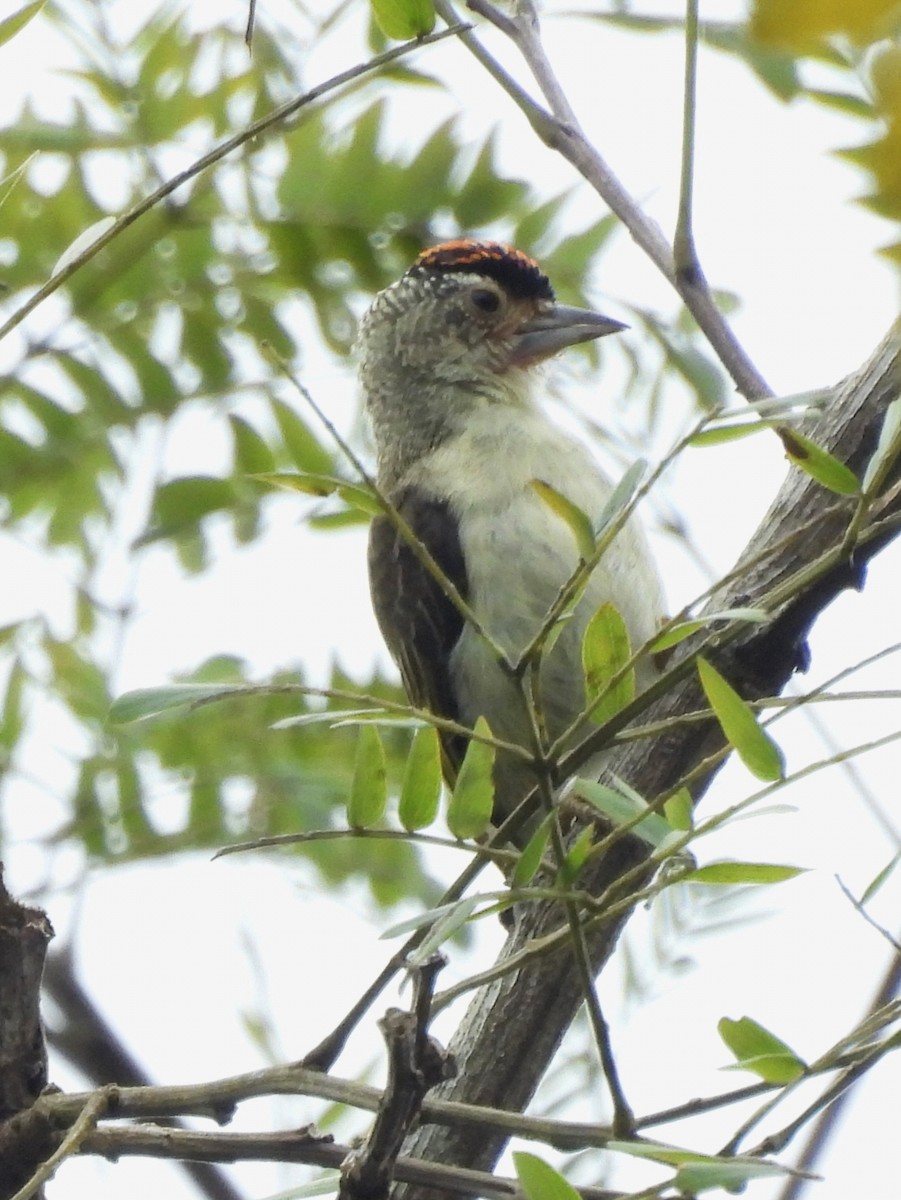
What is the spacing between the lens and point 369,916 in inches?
150

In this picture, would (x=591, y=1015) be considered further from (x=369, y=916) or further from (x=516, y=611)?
(x=369, y=916)

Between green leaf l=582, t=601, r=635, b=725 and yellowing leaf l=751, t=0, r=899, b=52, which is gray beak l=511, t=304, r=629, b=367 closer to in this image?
green leaf l=582, t=601, r=635, b=725

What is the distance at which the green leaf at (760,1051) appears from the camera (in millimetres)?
1290

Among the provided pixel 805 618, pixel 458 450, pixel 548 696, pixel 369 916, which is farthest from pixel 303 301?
pixel 805 618

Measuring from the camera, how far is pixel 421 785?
153cm

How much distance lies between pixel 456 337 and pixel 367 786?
3490 mm

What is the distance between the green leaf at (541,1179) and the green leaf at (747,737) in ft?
1.25

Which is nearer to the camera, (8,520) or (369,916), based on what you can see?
(8,520)

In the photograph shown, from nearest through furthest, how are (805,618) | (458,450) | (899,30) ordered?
(899,30) → (805,618) → (458,450)

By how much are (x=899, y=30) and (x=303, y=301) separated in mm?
3261

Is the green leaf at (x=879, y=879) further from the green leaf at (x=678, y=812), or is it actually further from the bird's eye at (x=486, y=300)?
the bird's eye at (x=486, y=300)

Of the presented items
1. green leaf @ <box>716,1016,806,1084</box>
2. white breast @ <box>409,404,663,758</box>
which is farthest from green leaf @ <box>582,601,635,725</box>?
white breast @ <box>409,404,663,758</box>

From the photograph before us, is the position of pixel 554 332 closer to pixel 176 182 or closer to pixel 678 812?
pixel 176 182

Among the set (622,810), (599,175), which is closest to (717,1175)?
(622,810)
